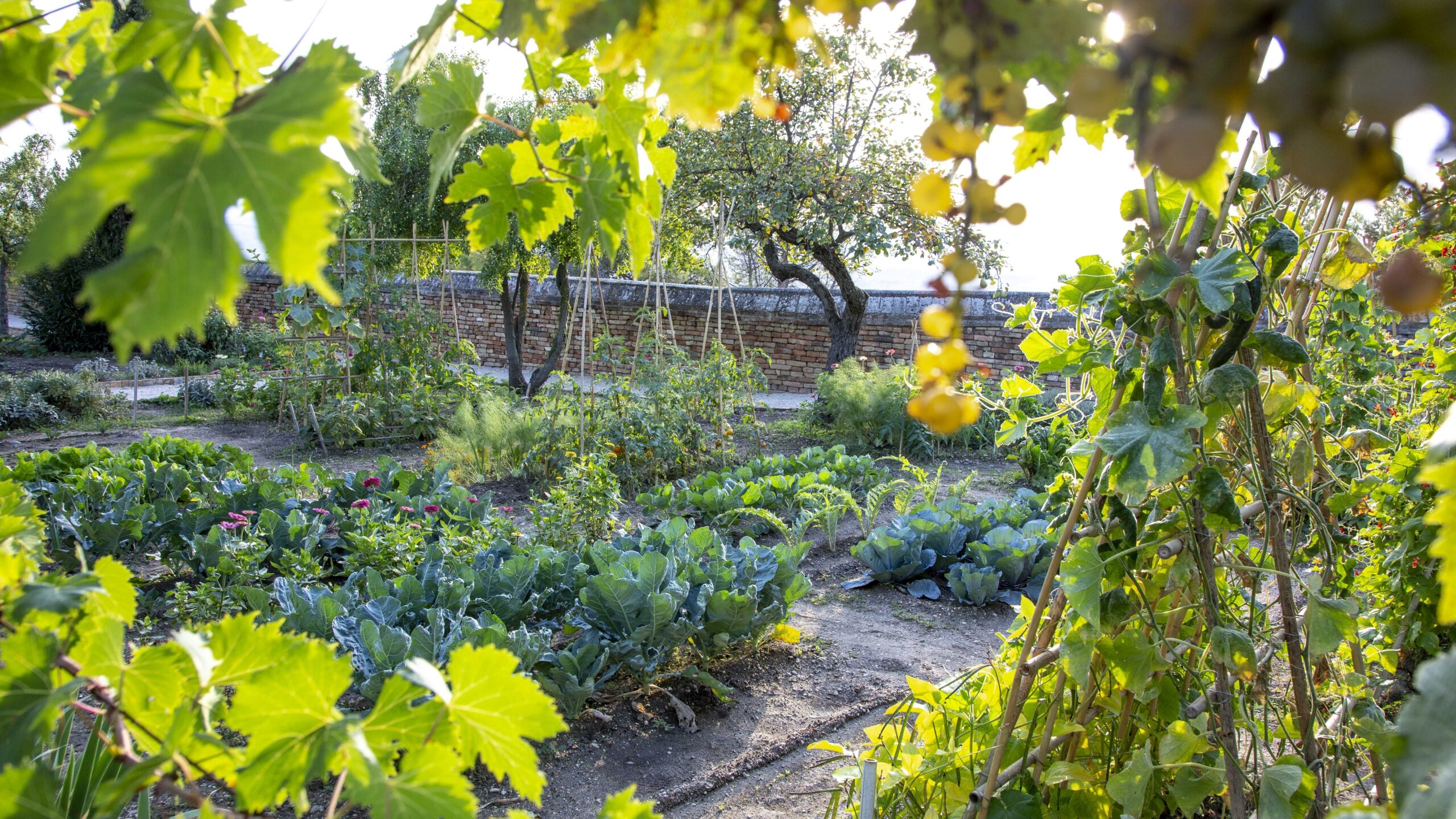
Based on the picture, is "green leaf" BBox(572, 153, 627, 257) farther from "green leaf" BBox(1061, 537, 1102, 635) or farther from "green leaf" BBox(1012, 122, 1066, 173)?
"green leaf" BBox(1061, 537, 1102, 635)

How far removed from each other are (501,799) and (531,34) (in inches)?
91.4

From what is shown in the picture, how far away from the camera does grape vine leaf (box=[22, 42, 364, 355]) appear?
0.40 meters

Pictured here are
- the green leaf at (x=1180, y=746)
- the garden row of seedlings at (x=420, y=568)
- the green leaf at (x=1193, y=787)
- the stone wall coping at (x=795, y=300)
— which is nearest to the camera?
the green leaf at (x=1180, y=746)

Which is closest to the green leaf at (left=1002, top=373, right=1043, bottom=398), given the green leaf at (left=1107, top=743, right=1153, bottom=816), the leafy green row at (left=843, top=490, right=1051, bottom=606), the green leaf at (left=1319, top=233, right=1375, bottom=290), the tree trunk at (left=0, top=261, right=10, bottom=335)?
the green leaf at (left=1319, top=233, right=1375, bottom=290)

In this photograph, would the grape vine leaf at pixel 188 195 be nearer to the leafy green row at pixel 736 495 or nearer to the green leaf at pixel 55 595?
the green leaf at pixel 55 595

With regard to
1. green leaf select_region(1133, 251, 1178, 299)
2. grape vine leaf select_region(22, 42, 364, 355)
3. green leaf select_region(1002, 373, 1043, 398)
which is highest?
green leaf select_region(1133, 251, 1178, 299)

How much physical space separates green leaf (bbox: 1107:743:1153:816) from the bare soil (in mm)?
554

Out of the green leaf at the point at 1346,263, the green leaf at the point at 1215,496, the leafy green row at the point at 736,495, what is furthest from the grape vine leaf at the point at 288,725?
the leafy green row at the point at 736,495

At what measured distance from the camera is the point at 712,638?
3.13 m

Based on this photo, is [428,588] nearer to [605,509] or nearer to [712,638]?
[712,638]

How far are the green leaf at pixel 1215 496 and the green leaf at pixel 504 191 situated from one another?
3.07ft

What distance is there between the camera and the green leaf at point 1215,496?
116cm

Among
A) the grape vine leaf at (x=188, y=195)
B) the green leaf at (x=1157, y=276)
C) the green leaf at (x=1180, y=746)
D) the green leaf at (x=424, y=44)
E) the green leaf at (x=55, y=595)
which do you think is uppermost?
the green leaf at (x=424, y=44)

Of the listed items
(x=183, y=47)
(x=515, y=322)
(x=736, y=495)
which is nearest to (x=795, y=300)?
(x=515, y=322)
